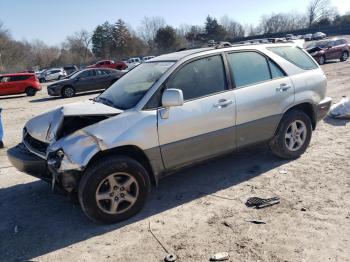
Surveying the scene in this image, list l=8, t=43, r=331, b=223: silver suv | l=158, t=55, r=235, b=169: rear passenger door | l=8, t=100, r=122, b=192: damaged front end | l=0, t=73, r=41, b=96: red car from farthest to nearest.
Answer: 1. l=0, t=73, r=41, b=96: red car
2. l=158, t=55, r=235, b=169: rear passenger door
3. l=8, t=43, r=331, b=223: silver suv
4. l=8, t=100, r=122, b=192: damaged front end

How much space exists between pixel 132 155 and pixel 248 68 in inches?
82.9

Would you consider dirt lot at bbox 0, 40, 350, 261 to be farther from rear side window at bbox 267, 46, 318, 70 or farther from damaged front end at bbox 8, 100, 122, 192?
rear side window at bbox 267, 46, 318, 70

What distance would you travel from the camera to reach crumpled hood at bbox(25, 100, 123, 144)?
4250 mm

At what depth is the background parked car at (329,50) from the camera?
949 inches

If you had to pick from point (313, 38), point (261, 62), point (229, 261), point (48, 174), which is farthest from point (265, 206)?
point (313, 38)

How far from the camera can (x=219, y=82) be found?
4.84 m

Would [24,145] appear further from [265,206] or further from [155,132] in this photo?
[265,206]

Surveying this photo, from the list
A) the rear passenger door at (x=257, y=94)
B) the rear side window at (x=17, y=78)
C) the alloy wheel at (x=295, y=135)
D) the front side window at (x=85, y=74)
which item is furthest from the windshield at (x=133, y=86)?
the rear side window at (x=17, y=78)

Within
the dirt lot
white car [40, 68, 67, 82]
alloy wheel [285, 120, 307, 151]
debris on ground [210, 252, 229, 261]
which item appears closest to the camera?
debris on ground [210, 252, 229, 261]

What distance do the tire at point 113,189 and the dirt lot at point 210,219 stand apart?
0.16 metres

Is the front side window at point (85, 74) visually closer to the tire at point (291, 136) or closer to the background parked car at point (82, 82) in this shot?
the background parked car at point (82, 82)

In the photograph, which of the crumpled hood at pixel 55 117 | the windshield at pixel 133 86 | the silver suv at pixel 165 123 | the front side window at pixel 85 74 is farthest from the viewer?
the front side window at pixel 85 74

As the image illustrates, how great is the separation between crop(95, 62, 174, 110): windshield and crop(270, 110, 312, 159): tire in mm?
2006

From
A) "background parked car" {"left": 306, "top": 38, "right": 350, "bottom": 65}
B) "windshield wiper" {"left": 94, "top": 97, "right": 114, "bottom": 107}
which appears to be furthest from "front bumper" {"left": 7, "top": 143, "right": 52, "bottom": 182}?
"background parked car" {"left": 306, "top": 38, "right": 350, "bottom": 65}
